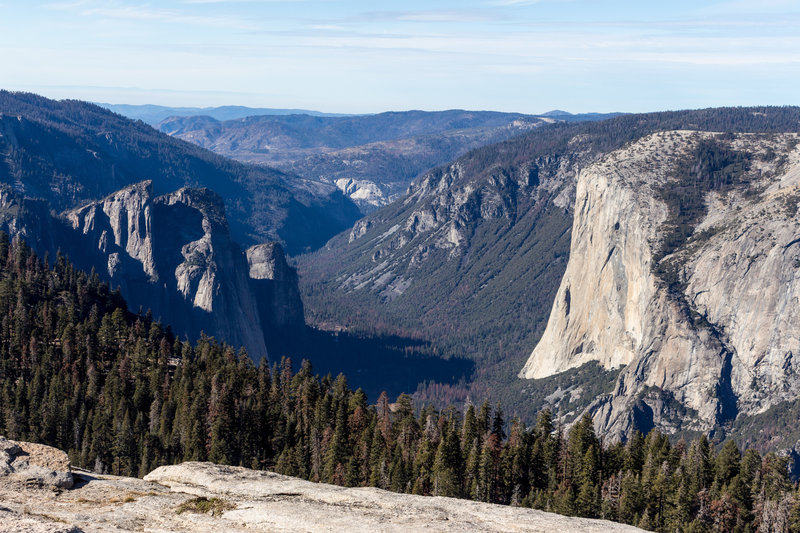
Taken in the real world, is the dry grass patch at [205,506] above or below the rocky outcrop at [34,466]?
below

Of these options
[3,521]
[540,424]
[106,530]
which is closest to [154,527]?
[106,530]

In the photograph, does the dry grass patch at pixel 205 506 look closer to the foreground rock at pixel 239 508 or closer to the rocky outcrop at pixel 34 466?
the foreground rock at pixel 239 508

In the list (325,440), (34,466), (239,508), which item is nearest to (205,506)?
(239,508)

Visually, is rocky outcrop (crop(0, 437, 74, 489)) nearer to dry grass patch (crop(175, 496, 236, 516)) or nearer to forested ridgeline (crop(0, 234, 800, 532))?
dry grass patch (crop(175, 496, 236, 516))

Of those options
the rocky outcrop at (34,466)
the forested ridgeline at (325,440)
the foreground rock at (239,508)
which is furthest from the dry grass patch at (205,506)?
the forested ridgeline at (325,440)

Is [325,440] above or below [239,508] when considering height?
below

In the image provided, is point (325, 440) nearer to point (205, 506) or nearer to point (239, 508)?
point (239, 508)
